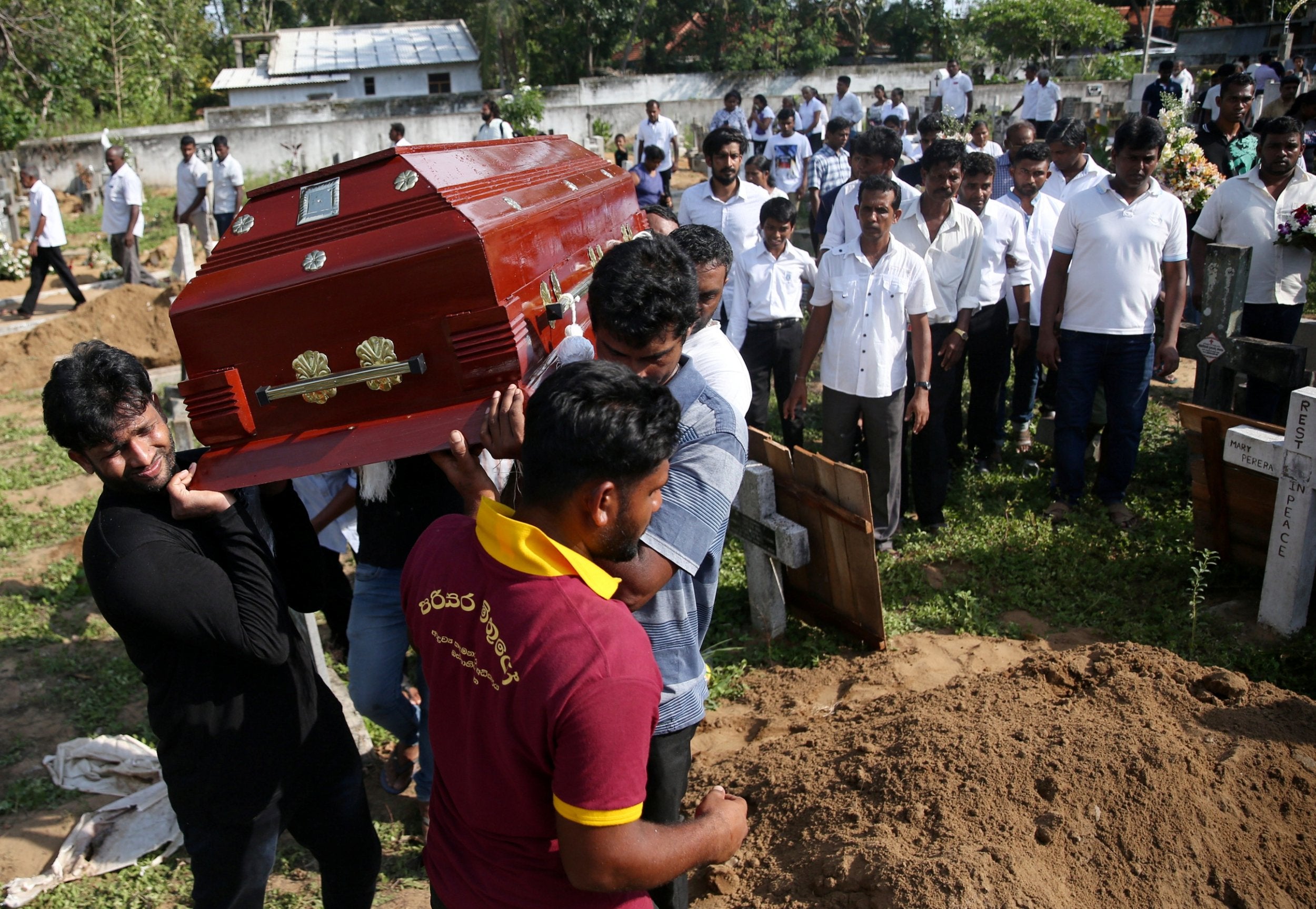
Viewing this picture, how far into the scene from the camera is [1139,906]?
2.15 meters

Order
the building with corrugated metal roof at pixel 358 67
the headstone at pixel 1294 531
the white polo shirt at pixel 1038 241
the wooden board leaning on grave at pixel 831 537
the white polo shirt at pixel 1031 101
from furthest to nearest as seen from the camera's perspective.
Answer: the building with corrugated metal roof at pixel 358 67 → the white polo shirt at pixel 1031 101 → the white polo shirt at pixel 1038 241 → the wooden board leaning on grave at pixel 831 537 → the headstone at pixel 1294 531

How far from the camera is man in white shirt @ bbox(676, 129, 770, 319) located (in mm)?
5836

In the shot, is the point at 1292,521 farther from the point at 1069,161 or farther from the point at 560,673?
the point at 560,673

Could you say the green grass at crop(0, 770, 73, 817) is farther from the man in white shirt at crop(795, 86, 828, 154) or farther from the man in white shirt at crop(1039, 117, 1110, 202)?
the man in white shirt at crop(795, 86, 828, 154)

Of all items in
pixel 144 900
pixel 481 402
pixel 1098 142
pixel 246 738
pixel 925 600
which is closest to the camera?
pixel 246 738

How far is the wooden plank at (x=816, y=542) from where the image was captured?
12.8ft

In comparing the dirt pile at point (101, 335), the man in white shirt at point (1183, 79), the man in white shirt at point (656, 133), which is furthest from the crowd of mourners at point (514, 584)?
the man in white shirt at point (1183, 79)

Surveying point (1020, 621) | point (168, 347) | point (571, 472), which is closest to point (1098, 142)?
point (1020, 621)

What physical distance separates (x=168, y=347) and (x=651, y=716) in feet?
29.7

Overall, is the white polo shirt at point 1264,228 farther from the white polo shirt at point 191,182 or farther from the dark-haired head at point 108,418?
the white polo shirt at point 191,182

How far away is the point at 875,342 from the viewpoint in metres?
4.23

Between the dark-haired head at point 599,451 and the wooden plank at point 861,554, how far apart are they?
2206 mm

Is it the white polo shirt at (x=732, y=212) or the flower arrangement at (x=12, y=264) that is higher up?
the white polo shirt at (x=732, y=212)

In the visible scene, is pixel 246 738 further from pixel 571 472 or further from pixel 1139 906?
pixel 1139 906
